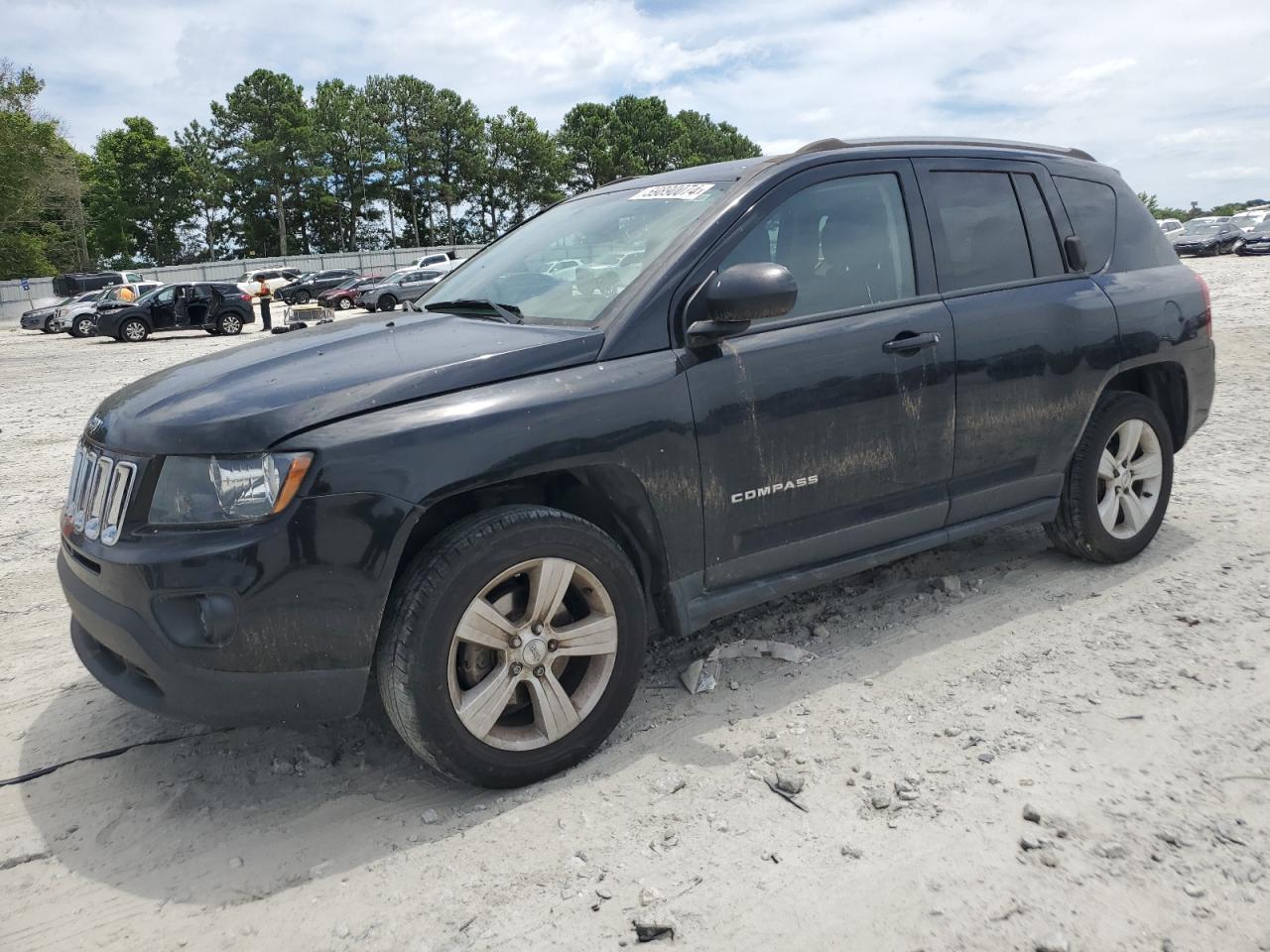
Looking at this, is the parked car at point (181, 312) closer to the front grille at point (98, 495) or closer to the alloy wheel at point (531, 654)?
the front grille at point (98, 495)

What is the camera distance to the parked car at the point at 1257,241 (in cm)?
3784

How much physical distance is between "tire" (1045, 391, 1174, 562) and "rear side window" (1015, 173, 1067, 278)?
0.69 meters

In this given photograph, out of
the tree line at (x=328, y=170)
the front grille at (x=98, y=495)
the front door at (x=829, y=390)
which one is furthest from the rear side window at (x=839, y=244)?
the tree line at (x=328, y=170)

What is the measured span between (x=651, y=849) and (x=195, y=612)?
1.38 meters

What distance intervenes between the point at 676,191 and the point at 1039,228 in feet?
5.59

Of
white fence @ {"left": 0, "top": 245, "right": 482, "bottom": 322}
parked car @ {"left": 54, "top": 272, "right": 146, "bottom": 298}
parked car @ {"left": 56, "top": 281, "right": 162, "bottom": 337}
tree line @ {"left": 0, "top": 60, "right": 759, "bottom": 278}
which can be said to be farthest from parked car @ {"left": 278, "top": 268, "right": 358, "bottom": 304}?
tree line @ {"left": 0, "top": 60, "right": 759, "bottom": 278}

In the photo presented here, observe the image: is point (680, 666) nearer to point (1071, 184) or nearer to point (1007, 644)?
point (1007, 644)

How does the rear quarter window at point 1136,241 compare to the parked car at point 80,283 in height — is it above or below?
below

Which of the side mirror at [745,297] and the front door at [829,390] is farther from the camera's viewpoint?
the front door at [829,390]

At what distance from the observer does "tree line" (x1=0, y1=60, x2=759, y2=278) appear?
3108 inches

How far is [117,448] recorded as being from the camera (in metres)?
2.85

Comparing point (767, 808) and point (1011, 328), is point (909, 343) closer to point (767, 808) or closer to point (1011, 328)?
point (1011, 328)

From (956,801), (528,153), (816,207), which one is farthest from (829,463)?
(528,153)

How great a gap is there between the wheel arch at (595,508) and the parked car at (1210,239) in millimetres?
43653
